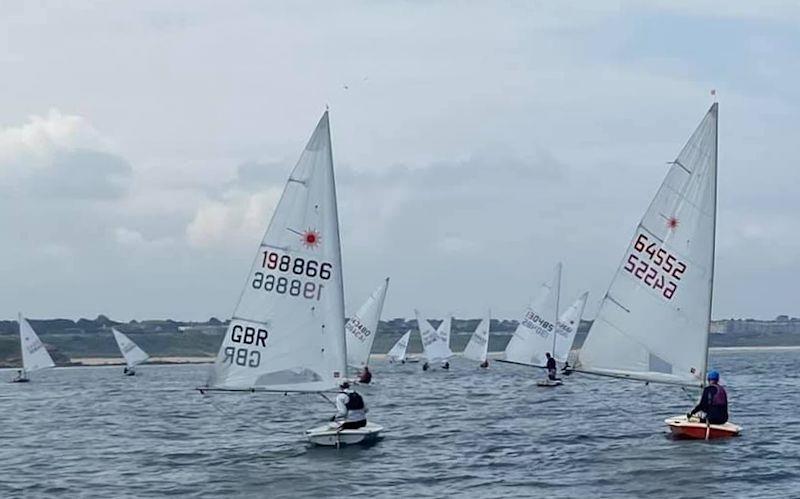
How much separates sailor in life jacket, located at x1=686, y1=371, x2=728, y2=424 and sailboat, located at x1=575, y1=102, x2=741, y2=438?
0.84ft

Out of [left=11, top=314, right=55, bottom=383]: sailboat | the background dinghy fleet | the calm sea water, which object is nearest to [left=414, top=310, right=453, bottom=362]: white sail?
[left=11, top=314, right=55, bottom=383]: sailboat

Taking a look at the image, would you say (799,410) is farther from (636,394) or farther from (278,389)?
(278,389)

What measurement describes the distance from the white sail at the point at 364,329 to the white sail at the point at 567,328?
9350 millimetres

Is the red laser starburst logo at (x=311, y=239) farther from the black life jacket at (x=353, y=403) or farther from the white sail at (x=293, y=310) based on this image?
the black life jacket at (x=353, y=403)

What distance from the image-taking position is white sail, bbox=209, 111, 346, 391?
3136cm

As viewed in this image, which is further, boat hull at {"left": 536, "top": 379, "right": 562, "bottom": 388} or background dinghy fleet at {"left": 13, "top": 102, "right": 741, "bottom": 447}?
boat hull at {"left": 536, "top": 379, "right": 562, "bottom": 388}

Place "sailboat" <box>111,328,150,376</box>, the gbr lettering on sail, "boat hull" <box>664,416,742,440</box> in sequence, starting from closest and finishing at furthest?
"boat hull" <box>664,416,742,440</box> < the gbr lettering on sail < "sailboat" <box>111,328,150,376</box>

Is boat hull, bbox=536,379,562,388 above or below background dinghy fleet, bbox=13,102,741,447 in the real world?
below

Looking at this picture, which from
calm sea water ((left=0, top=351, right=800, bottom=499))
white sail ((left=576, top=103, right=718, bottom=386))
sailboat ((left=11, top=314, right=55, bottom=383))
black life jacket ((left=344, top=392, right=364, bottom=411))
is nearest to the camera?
calm sea water ((left=0, top=351, right=800, bottom=499))

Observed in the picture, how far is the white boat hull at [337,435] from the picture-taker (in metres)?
31.9

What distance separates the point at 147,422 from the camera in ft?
148

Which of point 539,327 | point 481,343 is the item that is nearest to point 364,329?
point 539,327

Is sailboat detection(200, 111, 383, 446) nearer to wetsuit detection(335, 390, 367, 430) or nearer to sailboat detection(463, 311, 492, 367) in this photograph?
wetsuit detection(335, 390, 367, 430)

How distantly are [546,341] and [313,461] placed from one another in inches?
1535
